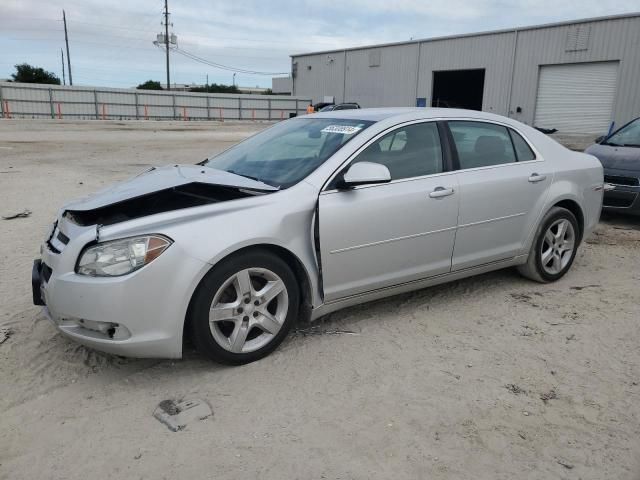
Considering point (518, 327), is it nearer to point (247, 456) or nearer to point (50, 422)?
point (247, 456)

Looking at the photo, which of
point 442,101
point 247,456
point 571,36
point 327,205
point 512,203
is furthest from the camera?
point 442,101

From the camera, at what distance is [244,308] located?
3387mm

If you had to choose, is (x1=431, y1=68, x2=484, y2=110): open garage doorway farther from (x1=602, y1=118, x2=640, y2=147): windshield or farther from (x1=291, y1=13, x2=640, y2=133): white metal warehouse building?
(x1=602, y1=118, x2=640, y2=147): windshield

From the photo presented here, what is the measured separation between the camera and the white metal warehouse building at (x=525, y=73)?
25266mm

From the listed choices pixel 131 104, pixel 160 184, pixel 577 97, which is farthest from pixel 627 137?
pixel 131 104

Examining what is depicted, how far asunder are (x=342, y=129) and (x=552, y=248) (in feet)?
7.48

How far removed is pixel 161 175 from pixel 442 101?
3440 cm

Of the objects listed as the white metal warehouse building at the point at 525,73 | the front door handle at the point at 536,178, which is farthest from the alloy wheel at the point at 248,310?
the white metal warehouse building at the point at 525,73

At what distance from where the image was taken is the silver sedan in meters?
3.10

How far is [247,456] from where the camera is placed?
2641mm

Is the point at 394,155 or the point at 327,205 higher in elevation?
the point at 394,155

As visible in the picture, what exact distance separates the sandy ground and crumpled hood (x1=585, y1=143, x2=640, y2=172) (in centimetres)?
306

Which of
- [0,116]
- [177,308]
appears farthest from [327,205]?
[0,116]

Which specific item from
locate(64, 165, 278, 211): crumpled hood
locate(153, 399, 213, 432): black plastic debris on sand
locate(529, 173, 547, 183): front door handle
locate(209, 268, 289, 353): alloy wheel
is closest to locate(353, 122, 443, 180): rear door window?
locate(64, 165, 278, 211): crumpled hood
